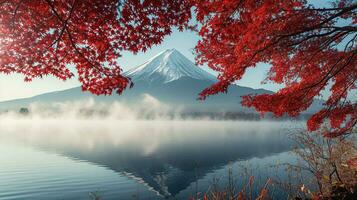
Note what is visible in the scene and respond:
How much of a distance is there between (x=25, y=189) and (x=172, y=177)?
11615 millimetres

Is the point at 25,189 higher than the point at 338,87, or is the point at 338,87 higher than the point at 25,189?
the point at 338,87

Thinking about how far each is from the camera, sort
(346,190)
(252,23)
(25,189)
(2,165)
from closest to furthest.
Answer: (346,190)
(252,23)
(25,189)
(2,165)

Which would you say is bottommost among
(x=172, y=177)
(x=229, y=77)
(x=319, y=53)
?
(x=172, y=177)

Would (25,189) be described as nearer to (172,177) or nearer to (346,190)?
(172,177)

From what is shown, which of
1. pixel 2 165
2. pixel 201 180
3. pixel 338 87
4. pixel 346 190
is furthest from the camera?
pixel 2 165

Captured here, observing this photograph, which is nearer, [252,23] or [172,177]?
[252,23]

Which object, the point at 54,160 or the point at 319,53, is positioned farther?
the point at 54,160

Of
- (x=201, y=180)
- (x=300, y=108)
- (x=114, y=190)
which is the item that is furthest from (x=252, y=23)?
(x=201, y=180)

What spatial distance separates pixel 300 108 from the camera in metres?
9.34

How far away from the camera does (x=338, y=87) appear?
Answer: 1000 cm

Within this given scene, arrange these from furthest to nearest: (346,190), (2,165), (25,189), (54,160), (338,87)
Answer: (54,160), (2,165), (25,189), (338,87), (346,190)

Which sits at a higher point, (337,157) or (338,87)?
(338,87)

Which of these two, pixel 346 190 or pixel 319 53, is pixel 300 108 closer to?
pixel 319 53

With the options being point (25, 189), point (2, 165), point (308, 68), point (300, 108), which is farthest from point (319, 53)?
point (2, 165)
